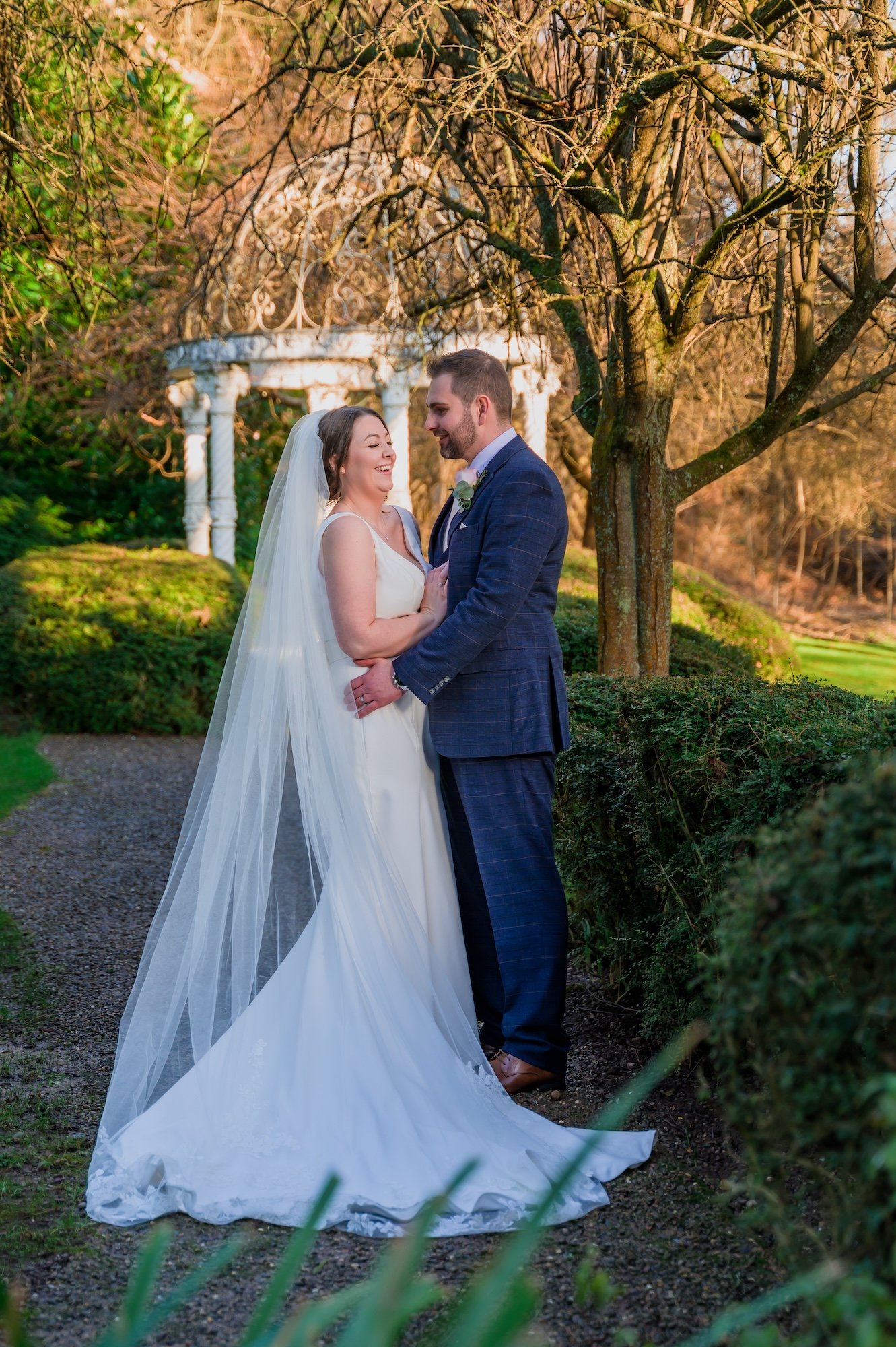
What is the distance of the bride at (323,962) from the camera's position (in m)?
3.22

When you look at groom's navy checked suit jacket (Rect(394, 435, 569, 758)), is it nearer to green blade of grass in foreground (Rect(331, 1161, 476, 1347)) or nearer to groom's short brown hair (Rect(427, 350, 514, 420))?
groom's short brown hair (Rect(427, 350, 514, 420))

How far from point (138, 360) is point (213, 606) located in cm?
592

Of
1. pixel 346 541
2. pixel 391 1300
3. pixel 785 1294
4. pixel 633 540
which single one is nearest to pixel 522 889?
pixel 346 541

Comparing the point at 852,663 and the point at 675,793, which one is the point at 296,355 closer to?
the point at 675,793

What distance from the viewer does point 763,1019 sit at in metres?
1.93

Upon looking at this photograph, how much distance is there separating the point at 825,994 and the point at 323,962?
6.92ft

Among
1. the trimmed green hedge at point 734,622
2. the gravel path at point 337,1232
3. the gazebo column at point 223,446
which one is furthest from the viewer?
the gazebo column at point 223,446

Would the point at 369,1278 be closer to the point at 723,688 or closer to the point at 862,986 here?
the point at 862,986

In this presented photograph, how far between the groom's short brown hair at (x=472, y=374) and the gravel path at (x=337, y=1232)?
2.24 m

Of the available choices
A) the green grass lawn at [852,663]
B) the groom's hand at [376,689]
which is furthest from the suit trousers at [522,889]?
the green grass lawn at [852,663]

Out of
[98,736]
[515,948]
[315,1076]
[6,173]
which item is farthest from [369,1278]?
[98,736]

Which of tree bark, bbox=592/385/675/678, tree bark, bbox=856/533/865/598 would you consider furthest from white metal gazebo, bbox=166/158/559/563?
tree bark, bbox=856/533/865/598

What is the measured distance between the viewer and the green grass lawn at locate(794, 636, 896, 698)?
55.9 ft

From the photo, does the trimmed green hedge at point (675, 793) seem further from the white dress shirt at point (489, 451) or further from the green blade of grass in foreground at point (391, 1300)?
the green blade of grass in foreground at point (391, 1300)
